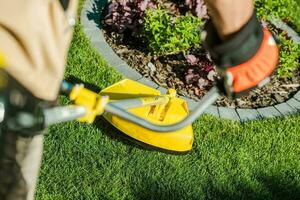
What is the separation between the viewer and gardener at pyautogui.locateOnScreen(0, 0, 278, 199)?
1.54 meters

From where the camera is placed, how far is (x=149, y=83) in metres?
3.74

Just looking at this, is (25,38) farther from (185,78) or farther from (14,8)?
(185,78)

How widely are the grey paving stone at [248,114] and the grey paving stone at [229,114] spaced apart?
3cm

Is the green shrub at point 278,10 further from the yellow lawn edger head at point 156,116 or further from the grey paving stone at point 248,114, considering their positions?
the yellow lawn edger head at point 156,116

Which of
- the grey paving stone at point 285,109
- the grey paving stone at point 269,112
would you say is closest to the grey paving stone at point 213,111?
the grey paving stone at point 269,112

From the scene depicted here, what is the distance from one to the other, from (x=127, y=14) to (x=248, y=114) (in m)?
Answer: 1.08

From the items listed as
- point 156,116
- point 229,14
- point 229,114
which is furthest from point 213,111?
point 229,14

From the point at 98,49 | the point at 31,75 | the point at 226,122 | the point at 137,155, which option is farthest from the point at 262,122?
the point at 31,75

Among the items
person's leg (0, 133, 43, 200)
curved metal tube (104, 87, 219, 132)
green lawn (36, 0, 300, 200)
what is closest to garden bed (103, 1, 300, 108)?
green lawn (36, 0, 300, 200)

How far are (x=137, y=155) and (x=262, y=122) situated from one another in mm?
878

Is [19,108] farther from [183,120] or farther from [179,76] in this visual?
[179,76]

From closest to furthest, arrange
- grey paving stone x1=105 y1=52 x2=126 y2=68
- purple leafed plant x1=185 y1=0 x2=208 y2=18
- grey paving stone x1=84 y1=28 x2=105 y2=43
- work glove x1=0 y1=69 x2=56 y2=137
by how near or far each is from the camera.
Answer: work glove x1=0 y1=69 x2=56 y2=137 → grey paving stone x1=105 y1=52 x2=126 y2=68 → grey paving stone x1=84 y1=28 x2=105 y2=43 → purple leafed plant x1=185 y1=0 x2=208 y2=18

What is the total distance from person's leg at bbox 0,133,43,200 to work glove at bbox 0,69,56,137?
0.11 meters

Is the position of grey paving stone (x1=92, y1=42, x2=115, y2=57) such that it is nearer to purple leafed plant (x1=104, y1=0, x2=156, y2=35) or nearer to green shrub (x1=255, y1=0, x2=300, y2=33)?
purple leafed plant (x1=104, y1=0, x2=156, y2=35)
